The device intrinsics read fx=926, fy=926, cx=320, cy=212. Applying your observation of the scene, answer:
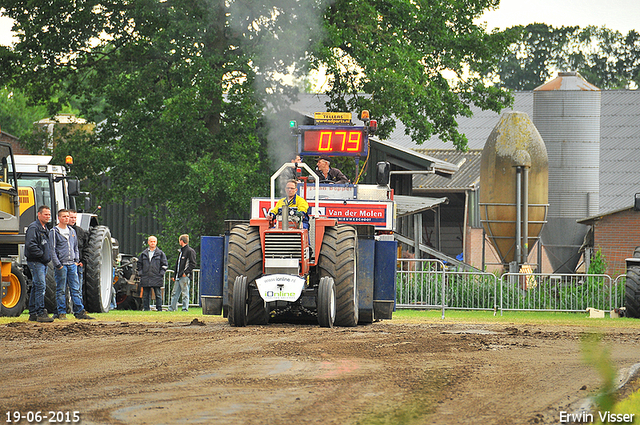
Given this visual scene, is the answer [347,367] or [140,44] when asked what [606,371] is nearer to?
[347,367]

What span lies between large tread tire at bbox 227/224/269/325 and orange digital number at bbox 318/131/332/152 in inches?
136

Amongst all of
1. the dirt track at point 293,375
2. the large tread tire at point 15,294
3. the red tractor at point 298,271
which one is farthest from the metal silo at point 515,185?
the large tread tire at point 15,294

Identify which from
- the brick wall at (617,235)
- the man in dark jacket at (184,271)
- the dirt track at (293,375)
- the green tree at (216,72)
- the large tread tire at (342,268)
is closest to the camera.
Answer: the dirt track at (293,375)

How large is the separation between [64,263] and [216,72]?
10.4 metres

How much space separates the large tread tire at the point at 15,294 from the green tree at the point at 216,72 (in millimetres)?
8003

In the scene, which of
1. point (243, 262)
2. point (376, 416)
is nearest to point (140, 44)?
point (243, 262)

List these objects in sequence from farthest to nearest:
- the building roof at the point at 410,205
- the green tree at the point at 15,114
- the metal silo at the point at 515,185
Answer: the green tree at the point at 15,114
the metal silo at the point at 515,185
the building roof at the point at 410,205

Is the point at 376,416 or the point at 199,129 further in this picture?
the point at 199,129

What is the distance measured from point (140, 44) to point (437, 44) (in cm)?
858

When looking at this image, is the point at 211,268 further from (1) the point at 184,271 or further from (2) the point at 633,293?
(2) the point at 633,293

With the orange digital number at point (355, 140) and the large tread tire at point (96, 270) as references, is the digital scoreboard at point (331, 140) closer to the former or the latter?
the orange digital number at point (355, 140)

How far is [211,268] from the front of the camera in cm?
1396

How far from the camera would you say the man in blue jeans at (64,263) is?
15.0m

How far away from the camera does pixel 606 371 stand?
251 cm
